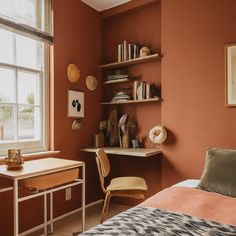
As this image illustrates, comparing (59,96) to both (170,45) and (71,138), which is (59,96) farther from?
(170,45)

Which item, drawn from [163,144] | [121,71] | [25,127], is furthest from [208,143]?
[25,127]

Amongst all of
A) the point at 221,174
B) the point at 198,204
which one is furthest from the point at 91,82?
the point at 198,204

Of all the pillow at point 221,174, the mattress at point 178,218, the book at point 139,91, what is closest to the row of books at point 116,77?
the book at point 139,91

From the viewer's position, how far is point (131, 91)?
134 inches

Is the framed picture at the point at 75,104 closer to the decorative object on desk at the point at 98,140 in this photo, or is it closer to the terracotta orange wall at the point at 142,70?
the decorative object on desk at the point at 98,140

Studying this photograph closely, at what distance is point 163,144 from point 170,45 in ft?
3.93

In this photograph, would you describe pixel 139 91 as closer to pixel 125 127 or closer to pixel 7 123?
pixel 125 127

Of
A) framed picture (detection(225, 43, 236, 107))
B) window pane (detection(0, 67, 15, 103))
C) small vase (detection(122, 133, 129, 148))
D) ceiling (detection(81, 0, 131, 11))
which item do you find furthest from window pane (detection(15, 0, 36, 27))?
framed picture (detection(225, 43, 236, 107))

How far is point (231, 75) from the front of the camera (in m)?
2.53

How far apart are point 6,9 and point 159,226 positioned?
239 centimetres

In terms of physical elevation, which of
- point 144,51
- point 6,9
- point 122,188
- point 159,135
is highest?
point 6,9

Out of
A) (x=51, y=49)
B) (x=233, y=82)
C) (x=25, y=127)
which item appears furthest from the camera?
(x=51, y=49)

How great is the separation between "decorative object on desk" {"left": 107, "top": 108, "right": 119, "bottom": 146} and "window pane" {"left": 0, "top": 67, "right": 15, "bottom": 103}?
1.38 meters

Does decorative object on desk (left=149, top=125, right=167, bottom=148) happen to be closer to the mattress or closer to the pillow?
the pillow
